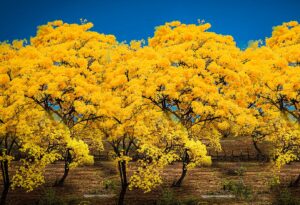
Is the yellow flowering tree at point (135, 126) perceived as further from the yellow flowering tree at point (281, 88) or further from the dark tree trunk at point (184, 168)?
the yellow flowering tree at point (281, 88)

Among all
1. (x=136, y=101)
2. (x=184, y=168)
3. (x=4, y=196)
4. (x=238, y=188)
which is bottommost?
(x=238, y=188)

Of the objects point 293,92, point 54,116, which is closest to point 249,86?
point 293,92

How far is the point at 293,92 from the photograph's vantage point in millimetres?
36031

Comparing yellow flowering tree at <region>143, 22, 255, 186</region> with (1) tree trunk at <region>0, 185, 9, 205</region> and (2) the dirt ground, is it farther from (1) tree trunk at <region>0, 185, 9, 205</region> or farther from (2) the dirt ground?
(1) tree trunk at <region>0, 185, 9, 205</region>

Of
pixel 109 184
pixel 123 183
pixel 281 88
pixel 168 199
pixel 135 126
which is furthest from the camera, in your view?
pixel 281 88

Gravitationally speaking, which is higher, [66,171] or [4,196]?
[66,171]

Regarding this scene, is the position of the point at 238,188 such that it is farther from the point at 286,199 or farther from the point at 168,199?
the point at 168,199

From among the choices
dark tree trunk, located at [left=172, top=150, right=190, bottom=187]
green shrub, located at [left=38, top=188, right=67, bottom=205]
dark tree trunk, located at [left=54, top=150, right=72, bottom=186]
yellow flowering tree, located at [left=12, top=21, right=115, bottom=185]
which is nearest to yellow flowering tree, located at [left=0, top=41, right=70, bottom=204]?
yellow flowering tree, located at [left=12, top=21, right=115, bottom=185]

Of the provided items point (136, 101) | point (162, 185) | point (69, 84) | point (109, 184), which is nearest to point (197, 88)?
point (136, 101)

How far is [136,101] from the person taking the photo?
30594 mm

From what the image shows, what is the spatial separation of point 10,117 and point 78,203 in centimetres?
922

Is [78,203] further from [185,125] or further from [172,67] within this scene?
[172,67]

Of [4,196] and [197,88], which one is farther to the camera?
[197,88]

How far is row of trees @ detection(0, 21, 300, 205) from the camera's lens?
Answer: 99.9 ft
